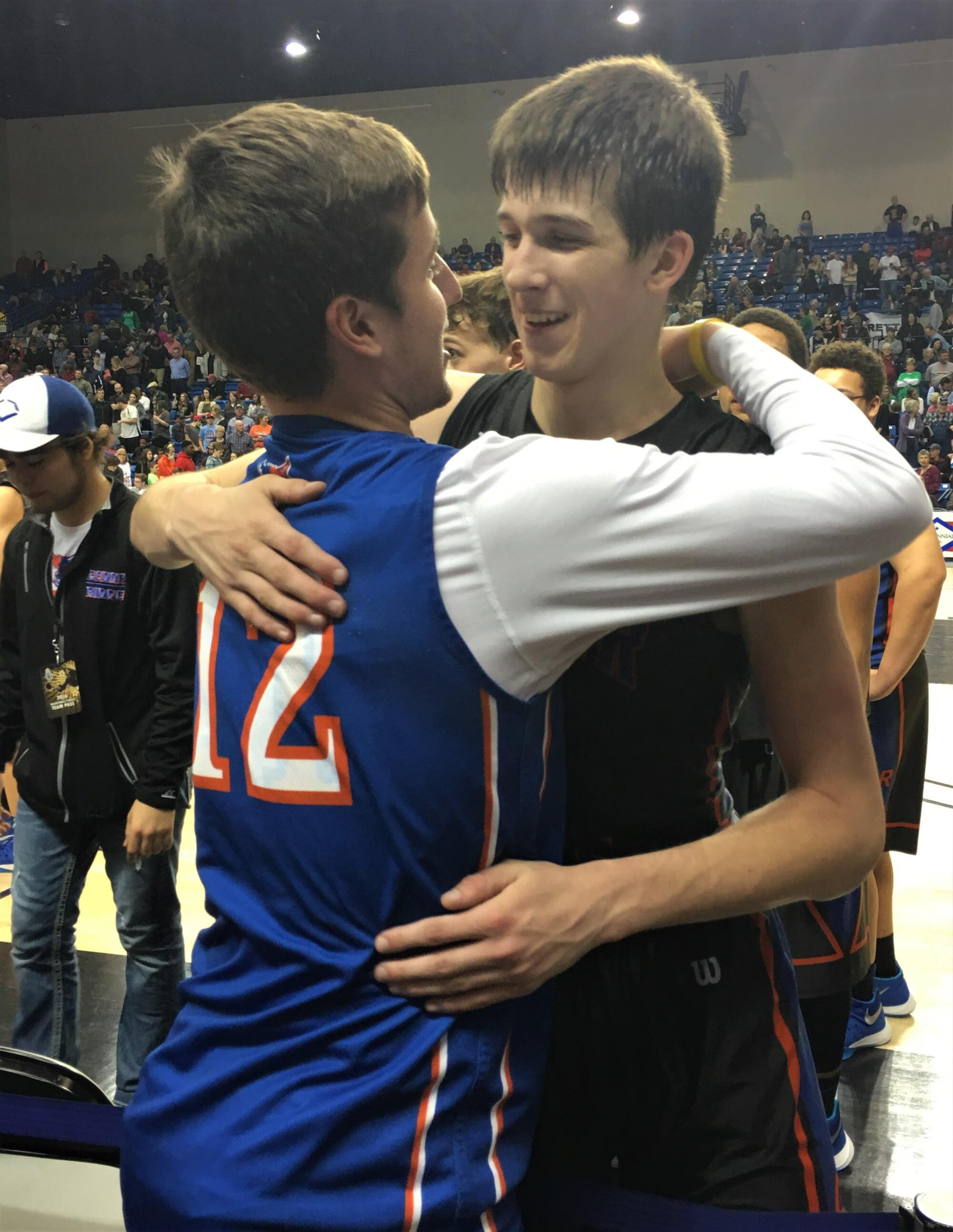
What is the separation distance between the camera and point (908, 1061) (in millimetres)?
3055

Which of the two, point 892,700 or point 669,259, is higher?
point 669,259

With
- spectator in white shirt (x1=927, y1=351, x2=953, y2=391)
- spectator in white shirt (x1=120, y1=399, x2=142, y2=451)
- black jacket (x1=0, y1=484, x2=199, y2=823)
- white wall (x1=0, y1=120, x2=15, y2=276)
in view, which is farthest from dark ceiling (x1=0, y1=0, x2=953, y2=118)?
black jacket (x1=0, y1=484, x2=199, y2=823)

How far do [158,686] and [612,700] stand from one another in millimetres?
1841

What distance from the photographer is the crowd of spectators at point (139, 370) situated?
53.9 ft

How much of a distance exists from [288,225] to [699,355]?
1.75ft

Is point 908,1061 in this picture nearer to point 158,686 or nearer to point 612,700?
point 158,686

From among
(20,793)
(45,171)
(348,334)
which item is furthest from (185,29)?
(348,334)

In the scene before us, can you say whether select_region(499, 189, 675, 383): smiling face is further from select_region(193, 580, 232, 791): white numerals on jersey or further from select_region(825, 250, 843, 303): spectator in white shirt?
select_region(825, 250, 843, 303): spectator in white shirt

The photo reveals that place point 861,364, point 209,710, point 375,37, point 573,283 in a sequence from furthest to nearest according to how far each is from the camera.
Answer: point 375,37 → point 861,364 → point 573,283 → point 209,710

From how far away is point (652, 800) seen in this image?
1.10 metres

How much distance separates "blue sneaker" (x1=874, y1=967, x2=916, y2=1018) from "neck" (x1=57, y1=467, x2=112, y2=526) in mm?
2607

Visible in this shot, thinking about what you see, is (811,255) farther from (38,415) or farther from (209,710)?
(209,710)

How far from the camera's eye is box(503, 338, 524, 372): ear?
2539 millimetres

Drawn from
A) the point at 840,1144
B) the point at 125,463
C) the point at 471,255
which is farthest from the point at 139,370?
the point at 840,1144
